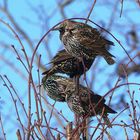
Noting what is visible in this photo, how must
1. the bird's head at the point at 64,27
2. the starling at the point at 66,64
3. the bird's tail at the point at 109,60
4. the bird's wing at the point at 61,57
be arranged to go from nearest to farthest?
the bird's head at the point at 64,27 → the bird's tail at the point at 109,60 → the starling at the point at 66,64 → the bird's wing at the point at 61,57

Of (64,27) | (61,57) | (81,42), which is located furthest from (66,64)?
(64,27)

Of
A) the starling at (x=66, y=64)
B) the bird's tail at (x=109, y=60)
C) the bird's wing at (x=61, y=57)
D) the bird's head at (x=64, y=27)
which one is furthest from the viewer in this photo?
the bird's wing at (x=61, y=57)

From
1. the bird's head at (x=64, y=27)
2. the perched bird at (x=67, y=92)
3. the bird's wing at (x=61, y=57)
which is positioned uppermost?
the bird's wing at (x=61, y=57)

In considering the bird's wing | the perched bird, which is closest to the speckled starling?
the perched bird

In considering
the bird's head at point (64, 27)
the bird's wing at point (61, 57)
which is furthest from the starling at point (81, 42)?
the bird's wing at point (61, 57)

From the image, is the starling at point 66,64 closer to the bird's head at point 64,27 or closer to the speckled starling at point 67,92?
the speckled starling at point 67,92

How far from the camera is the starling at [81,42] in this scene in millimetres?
4580

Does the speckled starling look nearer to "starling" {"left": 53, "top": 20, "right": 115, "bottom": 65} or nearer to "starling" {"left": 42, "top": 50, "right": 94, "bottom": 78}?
"starling" {"left": 42, "top": 50, "right": 94, "bottom": 78}

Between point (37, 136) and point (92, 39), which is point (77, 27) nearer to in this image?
point (92, 39)

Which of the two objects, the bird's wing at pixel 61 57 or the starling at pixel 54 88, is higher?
the bird's wing at pixel 61 57

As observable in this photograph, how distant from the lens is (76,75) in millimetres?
4793

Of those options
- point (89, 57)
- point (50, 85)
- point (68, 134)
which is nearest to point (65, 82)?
point (50, 85)

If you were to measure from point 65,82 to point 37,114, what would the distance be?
1999mm

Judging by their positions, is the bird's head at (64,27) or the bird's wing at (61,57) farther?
the bird's wing at (61,57)
